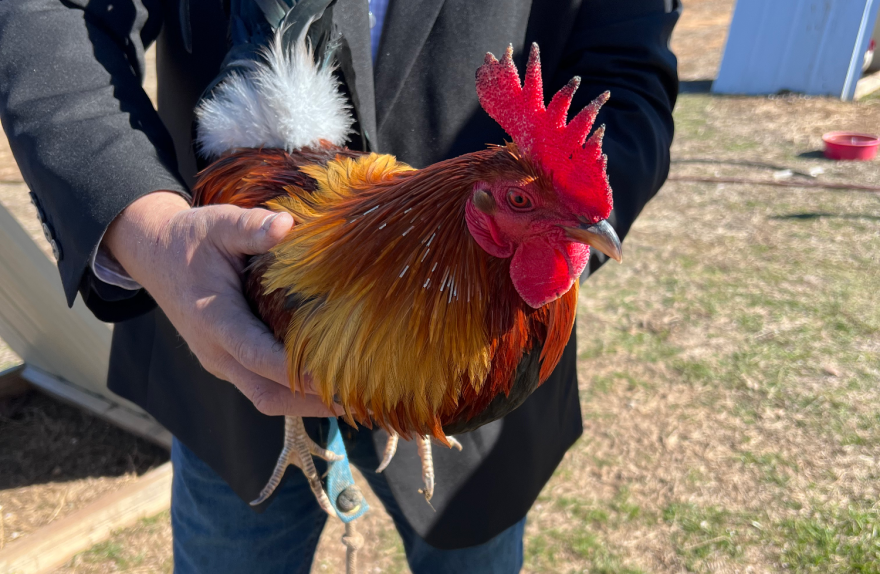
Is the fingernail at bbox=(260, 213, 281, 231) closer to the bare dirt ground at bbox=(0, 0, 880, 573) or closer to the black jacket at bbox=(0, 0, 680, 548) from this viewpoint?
the black jacket at bbox=(0, 0, 680, 548)

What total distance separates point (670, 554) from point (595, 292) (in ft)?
7.66

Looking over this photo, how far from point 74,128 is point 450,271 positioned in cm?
84

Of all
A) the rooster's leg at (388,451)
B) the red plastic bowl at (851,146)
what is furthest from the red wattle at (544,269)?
the red plastic bowl at (851,146)

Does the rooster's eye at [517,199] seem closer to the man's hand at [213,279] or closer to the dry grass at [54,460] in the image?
the man's hand at [213,279]

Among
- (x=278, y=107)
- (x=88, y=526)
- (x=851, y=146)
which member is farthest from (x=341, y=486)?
(x=851, y=146)

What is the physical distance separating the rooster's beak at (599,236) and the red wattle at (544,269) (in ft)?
0.14

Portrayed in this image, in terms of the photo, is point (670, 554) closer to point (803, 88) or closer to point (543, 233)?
point (543, 233)

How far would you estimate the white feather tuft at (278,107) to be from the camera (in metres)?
1.56

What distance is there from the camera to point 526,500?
1.85 m

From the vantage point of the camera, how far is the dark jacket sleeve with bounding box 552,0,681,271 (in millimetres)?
1618

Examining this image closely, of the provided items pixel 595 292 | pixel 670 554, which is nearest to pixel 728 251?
pixel 595 292

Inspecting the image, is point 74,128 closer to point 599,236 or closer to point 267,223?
point 267,223

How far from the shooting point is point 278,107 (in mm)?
1588

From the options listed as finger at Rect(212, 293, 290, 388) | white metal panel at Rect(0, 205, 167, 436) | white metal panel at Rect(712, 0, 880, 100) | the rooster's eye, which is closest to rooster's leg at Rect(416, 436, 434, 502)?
finger at Rect(212, 293, 290, 388)
